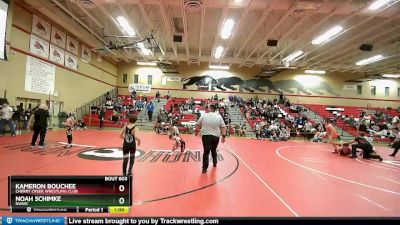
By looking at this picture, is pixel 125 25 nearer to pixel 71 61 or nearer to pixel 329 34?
pixel 71 61


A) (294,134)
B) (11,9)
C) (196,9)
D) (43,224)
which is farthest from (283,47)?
(43,224)

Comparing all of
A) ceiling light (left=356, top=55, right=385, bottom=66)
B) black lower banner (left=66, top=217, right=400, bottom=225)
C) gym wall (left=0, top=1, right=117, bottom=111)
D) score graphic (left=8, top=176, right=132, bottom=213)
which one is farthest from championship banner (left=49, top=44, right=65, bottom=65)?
ceiling light (left=356, top=55, right=385, bottom=66)

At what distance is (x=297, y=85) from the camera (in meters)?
31.5

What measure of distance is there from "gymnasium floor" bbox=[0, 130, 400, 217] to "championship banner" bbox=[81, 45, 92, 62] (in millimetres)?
14961

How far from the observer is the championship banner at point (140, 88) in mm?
30734

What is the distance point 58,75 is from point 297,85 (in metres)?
24.5

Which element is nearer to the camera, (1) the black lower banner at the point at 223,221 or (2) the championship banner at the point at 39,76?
(1) the black lower banner at the point at 223,221

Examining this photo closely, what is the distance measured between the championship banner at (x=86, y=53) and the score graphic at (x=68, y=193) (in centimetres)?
2224

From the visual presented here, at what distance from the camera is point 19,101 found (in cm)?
1491

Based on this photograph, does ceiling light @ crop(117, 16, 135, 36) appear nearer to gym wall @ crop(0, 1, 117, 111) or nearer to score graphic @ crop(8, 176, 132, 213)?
gym wall @ crop(0, 1, 117, 111)

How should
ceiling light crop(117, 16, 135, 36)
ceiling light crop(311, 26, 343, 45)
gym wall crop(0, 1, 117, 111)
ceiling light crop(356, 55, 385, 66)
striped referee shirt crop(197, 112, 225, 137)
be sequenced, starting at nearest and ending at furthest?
striped referee shirt crop(197, 112, 225, 137) < gym wall crop(0, 1, 117, 111) < ceiling light crop(117, 16, 135, 36) < ceiling light crop(311, 26, 343, 45) < ceiling light crop(356, 55, 385, 66)

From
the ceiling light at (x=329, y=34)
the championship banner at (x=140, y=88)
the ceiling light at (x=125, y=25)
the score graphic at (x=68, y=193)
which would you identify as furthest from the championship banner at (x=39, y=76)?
the ceiling light at (x=329, y=34)

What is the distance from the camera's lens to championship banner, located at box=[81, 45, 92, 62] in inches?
871

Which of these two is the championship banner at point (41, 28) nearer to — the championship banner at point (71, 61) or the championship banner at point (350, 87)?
the championship banner at point (71, 61)
